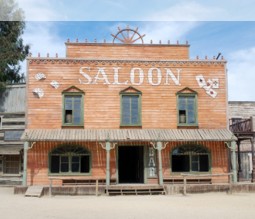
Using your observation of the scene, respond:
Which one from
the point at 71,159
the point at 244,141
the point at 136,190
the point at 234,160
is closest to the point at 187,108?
the point at 234,160

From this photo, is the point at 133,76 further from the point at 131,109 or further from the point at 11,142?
the point at 11,142

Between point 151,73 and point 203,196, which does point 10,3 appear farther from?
point 203,196

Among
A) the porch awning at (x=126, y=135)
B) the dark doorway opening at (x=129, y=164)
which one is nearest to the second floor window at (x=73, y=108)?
the porch awning at (x=126, y=135)

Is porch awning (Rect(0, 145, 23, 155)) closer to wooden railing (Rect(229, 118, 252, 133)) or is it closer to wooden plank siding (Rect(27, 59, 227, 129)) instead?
wooden plank siding (Rect(27, 59, 227, 129))

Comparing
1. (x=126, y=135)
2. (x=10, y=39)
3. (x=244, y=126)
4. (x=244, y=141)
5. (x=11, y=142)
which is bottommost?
(x=11, y=142)

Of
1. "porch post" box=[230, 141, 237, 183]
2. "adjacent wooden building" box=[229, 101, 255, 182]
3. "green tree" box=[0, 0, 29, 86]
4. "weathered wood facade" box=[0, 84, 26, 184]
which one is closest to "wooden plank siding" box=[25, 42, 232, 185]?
"porch post" box=[230, 141, 237, 183]

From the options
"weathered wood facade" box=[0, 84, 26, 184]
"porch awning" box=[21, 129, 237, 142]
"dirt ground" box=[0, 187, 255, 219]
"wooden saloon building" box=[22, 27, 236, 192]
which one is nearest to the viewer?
"dirt ground" box=[0, 187, 255, 219]

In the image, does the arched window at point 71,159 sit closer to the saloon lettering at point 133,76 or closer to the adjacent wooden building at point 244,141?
the saloon lettering at point 133,76

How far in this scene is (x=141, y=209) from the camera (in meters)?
13.8

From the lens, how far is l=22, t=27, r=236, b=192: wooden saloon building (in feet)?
69.7

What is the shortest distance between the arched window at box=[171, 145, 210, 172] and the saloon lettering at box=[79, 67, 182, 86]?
11.7 feet

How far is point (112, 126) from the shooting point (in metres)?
21.8

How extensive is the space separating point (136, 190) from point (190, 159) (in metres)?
3.67

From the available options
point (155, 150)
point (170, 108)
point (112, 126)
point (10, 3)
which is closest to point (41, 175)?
point (112, 126)
